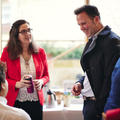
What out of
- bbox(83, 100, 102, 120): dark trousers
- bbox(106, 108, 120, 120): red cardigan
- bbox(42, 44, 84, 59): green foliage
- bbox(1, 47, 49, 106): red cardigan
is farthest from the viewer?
bbox(42, 44, 84, 59): green foliage

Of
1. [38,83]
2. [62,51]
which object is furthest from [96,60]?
[62,51]

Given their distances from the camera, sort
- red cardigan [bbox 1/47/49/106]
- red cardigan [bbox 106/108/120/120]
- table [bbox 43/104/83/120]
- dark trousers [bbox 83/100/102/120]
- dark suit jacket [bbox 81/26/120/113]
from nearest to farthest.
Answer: red cardigan [bbox 106/108/120/120], dark suit jacket [bbox 81/26/120/113], dark trousers [bbox 83/100/102/120], red cardigan [bbox 1/47/49/106], table [bbox 43/104/83/120]

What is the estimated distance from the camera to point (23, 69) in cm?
209

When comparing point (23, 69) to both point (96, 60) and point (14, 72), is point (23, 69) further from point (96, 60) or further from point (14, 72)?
point (96, 60)

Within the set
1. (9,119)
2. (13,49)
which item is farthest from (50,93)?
(9,119)

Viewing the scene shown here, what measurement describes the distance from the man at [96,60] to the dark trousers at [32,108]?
0.55 m

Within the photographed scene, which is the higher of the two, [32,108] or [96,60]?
[96,60]

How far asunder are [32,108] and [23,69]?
0.36 metres

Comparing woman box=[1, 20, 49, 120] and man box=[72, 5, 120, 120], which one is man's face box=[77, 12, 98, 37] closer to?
man box=[72, 5, 120, 120]

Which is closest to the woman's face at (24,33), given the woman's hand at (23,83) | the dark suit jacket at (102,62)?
the woman's hand at (23,83)

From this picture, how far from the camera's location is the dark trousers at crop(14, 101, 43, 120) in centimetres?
207

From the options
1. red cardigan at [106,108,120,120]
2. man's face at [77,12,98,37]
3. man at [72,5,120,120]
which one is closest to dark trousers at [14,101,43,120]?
man at [72,5,120,120]

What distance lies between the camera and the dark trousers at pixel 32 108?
207 cm

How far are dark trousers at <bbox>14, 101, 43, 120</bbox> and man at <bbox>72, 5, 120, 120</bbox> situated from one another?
553mm
